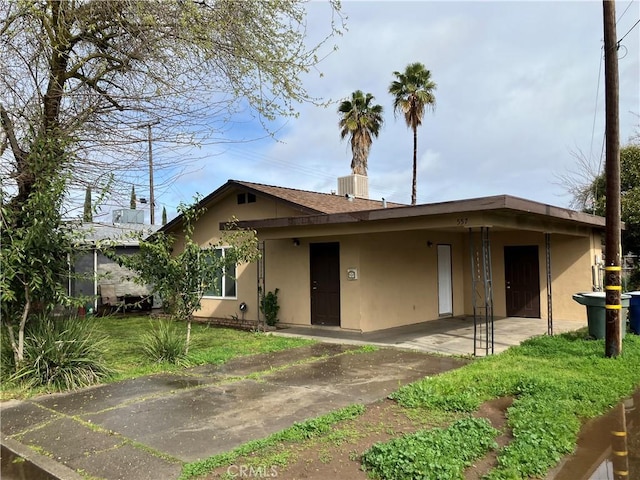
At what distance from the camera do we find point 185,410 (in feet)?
18.8

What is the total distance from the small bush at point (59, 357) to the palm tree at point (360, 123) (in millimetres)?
20044

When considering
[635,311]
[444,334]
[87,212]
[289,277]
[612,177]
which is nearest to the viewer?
[87,212]

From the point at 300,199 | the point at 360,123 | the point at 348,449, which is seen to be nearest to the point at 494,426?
the point at 348,449

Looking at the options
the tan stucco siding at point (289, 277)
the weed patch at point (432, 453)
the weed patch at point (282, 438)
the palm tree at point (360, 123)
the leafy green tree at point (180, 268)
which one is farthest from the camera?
the palm tree at point (360, 123)

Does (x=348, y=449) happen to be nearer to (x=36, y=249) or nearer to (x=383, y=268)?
(x=36, y=249)

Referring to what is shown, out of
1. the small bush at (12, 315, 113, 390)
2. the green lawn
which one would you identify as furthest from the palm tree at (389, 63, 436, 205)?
the small bush at (12, 315, 113, 390)

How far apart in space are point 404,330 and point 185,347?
5.59 metres

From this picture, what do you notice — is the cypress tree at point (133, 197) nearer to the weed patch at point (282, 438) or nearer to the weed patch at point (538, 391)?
the weed patch at point (282, 438)

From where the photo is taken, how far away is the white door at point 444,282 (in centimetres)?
1427

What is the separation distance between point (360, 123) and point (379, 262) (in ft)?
50.3

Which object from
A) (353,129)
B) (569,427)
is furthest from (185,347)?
(353,129)

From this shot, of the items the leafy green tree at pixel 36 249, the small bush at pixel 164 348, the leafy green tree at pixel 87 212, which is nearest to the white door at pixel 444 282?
the small bush at pixel 164 348

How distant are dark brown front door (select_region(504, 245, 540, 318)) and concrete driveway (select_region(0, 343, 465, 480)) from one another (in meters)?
7.18

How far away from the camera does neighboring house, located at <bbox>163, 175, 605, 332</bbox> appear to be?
1103 centimetres
